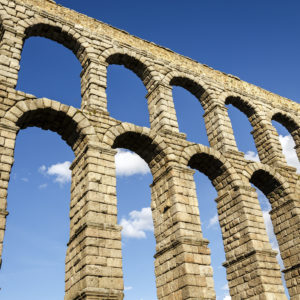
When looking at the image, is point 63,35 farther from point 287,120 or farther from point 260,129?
point 287,120

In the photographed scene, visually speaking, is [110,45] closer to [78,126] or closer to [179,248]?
[78,126]

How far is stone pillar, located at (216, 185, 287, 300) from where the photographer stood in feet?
38.5

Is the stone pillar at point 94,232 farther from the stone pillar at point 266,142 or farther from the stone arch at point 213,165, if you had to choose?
the stone pillar at point 266,142

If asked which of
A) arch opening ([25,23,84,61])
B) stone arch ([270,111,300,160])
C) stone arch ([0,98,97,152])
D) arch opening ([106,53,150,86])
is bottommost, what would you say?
stone arch ([0,98,97,152])

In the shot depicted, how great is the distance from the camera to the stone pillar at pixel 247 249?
38.5 feet

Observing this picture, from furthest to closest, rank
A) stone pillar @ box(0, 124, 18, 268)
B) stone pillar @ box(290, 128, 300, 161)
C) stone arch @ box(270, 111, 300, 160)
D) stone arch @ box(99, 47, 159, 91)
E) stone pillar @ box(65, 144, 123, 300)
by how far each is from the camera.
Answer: stone arch @ box(270, 111, 300, 160) < stone pillar @ box(290, 128, 300, 161) < stone arch @ box(99, 47, 159, 91) < stone pillar @ box(65, 144, 123, 300) < stone pillar @ box(0, 124, 18, 268)

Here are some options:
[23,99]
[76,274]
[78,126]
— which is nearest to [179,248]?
[76,274]

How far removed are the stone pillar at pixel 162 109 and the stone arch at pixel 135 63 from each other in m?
0.58

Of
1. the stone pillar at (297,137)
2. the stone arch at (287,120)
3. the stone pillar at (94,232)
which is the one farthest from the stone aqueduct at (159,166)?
the stone pillar at (297,137)

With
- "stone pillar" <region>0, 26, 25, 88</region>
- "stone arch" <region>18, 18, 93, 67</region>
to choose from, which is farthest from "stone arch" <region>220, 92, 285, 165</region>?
"stone pillar" <region>0, 26, 25, 88</region>

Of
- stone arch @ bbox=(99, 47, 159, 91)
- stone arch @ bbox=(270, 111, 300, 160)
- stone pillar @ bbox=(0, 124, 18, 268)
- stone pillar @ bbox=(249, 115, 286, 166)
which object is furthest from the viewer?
stone arch @ bbox=(270, 111, 300, 160)

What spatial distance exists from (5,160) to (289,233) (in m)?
11.6

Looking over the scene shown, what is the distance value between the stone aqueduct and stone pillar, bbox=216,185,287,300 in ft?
0.13

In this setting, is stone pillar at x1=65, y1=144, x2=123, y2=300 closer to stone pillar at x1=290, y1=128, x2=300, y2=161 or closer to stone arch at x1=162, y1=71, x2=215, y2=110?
stone arch at x1=162, y1=71, x2=215, y2=110
